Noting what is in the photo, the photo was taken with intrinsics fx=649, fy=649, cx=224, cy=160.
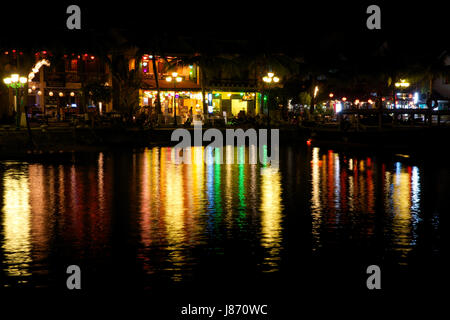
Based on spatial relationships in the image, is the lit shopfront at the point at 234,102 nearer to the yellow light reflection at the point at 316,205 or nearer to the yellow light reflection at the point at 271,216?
the yellow light reflection at the point at 316,205

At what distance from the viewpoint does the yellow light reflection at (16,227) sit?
814cm

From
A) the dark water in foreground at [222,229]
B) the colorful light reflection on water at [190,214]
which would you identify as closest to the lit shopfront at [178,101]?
the colorful light reflection on water at [190,214]

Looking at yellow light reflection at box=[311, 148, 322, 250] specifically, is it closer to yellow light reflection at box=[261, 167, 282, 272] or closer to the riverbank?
yellow light reflection at box=[261, 167, 282, 272]

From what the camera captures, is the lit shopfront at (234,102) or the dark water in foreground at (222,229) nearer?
the dark water in foreground at (222,229)

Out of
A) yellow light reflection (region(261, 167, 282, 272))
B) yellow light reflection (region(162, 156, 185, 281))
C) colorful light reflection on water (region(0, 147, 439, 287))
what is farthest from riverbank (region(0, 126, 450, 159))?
yellow light reflection (region(261, 167, 282, 272))

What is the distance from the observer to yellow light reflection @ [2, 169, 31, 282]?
814cm

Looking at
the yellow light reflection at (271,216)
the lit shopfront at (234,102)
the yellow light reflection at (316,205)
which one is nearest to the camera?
the yellow light reflection at (271,216)
